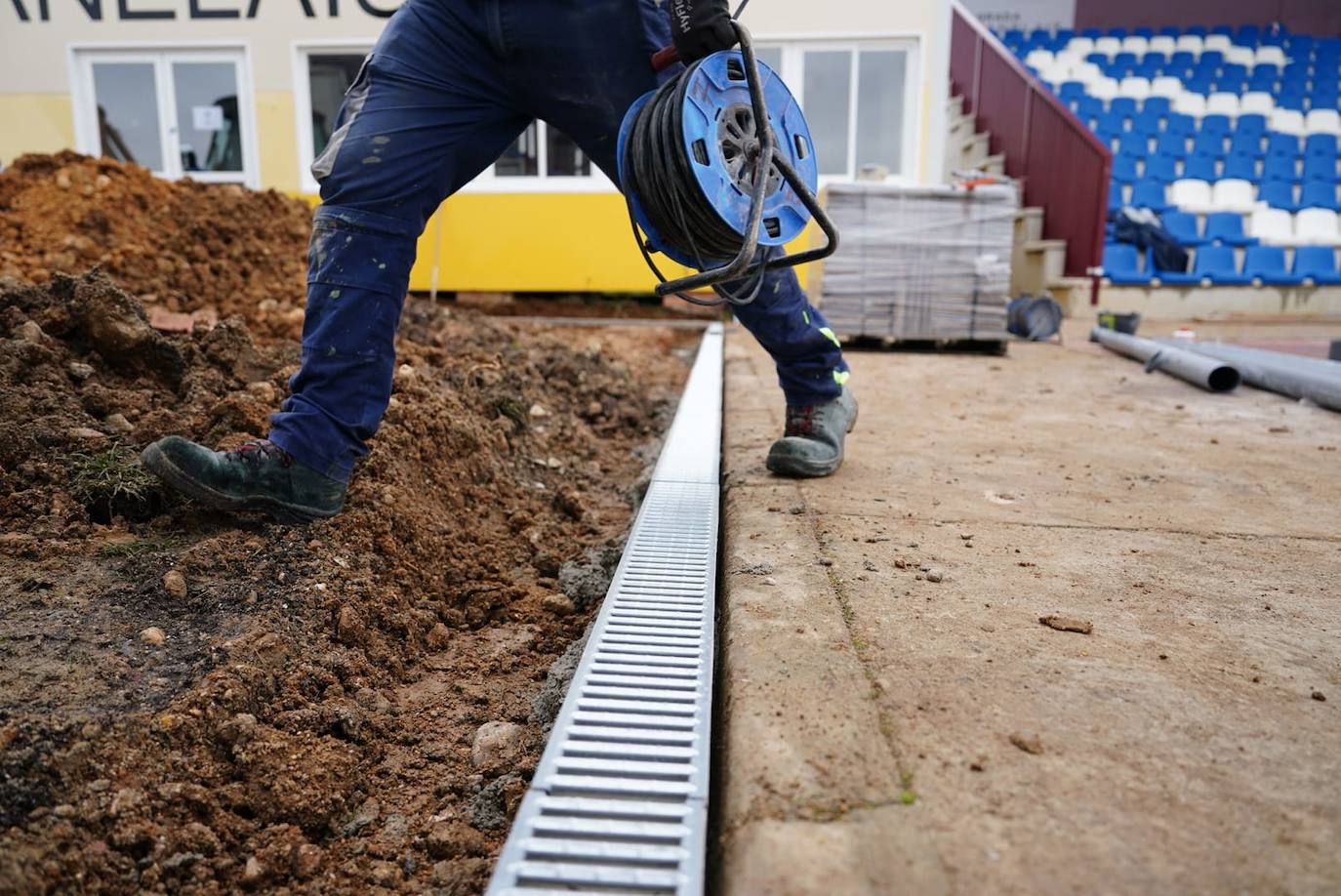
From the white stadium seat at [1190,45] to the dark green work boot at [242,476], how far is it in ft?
57.4

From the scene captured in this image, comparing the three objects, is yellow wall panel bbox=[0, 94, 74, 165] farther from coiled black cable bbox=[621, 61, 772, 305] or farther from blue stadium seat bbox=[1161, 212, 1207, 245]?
blue stadium seat bbox=[1161, 212, 1207, 245]

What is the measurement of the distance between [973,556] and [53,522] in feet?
6.39

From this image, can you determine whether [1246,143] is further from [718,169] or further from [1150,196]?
[718,169]

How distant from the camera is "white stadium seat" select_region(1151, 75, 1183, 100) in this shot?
1441 cm

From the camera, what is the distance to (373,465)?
232 centimetres

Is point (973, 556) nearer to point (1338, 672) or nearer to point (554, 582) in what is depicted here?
point (1338, 672)

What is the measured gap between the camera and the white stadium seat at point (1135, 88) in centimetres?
1439

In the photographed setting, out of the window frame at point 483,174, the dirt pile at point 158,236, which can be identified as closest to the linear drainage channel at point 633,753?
the dirt pile at point 158,236

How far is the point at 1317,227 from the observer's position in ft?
Result: 39.5

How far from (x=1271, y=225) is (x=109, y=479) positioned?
13707 mm

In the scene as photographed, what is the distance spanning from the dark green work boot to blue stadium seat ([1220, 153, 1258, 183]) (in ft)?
46.4

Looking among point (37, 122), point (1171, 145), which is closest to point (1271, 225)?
point (1171, 145)

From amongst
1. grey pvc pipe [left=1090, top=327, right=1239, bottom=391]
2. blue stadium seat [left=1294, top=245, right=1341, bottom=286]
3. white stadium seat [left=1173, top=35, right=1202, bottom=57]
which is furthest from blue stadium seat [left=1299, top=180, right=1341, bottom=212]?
grey pvc pipe [left=1090, top=327, right=1239, bottom=391]

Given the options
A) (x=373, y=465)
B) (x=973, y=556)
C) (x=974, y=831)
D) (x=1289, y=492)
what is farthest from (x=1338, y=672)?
(x=373, y=465)
